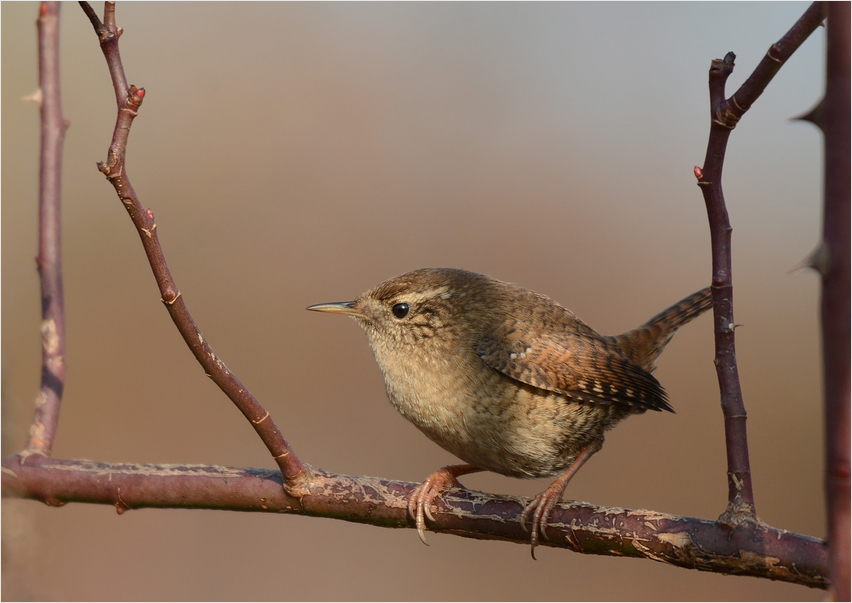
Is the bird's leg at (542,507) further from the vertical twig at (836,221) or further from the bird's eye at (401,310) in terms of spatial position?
the vertical twig at (836,221)

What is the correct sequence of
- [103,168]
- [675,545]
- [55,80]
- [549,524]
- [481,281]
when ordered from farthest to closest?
[481,281] < [55,80] < [549,524] < [675,545] < [103,168]

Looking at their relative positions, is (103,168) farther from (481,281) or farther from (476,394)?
(481,281)

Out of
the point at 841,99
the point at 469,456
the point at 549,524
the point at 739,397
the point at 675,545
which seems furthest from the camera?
the point at 469,456

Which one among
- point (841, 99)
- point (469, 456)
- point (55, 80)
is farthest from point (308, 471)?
point (841, 99)

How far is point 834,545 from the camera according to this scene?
0.79m

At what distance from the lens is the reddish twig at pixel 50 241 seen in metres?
2.27

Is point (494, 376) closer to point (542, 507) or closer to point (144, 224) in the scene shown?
point (542, 507)

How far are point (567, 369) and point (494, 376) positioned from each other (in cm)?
28

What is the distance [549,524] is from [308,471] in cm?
72

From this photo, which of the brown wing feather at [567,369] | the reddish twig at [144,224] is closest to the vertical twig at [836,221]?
the reddish twig at [144,224]

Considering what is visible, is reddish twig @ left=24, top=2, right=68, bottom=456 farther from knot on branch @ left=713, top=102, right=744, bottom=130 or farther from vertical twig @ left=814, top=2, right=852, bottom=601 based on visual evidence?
vertical twig @ left=814, top=2, right=852, bottom=601

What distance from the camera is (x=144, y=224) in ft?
4.74

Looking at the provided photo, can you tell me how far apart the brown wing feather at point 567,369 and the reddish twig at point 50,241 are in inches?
57.3

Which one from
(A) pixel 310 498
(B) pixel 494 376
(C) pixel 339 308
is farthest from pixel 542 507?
(C) pixel 339 308
